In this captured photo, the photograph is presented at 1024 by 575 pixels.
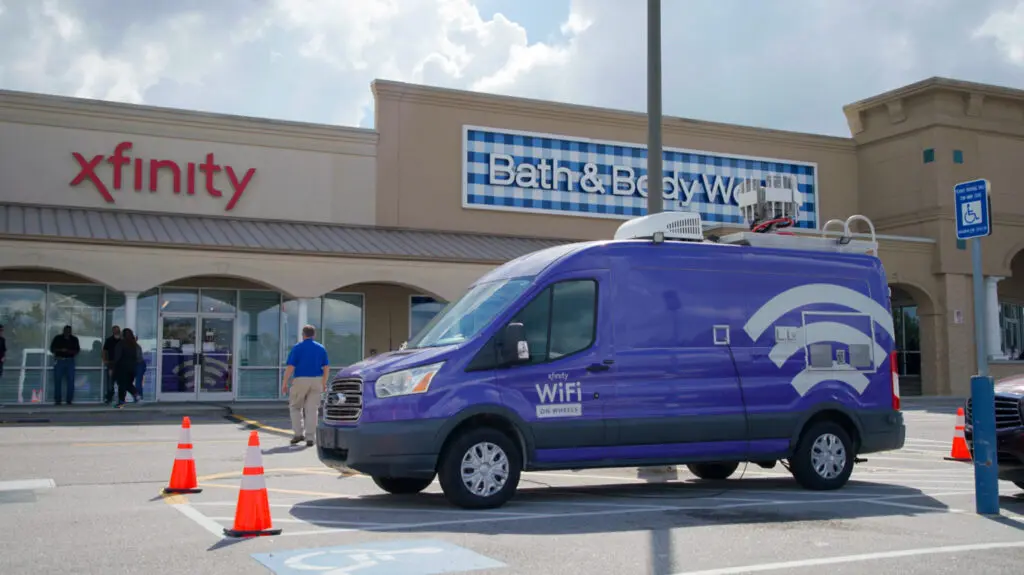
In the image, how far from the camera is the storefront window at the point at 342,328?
27031mm

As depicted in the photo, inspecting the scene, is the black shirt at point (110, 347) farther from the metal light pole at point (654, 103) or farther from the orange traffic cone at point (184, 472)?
the metal light pole at point (654, 103)

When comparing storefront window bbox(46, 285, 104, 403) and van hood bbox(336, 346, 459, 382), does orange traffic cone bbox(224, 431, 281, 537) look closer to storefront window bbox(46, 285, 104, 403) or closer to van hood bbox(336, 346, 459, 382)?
van hood bbox(336, 346, 459, 382)

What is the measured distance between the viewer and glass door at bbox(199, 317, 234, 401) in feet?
83.4

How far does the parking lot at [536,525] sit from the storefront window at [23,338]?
38.7 ft

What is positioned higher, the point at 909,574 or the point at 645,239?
the point at 645,239

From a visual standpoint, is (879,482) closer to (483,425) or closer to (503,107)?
(483,425)

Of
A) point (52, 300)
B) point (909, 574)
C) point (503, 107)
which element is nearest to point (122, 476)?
point (909, 574)

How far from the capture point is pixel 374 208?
27781 mm

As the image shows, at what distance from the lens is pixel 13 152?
23844mm

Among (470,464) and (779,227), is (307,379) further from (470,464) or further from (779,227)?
(779,227)

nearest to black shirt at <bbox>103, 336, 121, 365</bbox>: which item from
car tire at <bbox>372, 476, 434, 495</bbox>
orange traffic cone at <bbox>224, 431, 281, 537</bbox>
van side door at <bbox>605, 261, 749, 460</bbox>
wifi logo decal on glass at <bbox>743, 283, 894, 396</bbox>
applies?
car tire at <bbox>372, 476, 434, 495</bbox>

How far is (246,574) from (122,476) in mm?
5838

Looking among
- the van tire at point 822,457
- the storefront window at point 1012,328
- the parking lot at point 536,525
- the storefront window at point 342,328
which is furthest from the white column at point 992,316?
the van tire at point 822,457

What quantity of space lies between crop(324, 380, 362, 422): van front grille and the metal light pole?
470 centimetres
